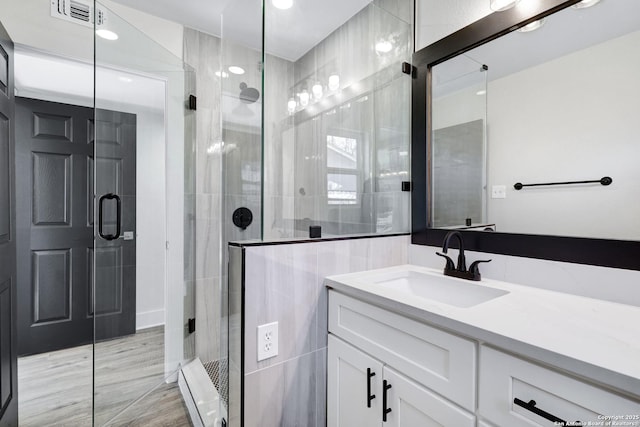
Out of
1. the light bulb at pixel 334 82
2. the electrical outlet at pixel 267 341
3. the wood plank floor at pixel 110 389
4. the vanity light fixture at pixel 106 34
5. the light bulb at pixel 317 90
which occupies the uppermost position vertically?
the vanity light fixture at pixel 106 34

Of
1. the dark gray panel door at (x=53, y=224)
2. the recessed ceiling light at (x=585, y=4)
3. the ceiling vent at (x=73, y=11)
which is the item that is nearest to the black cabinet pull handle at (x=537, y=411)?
the recessed ceiling light at (x=585, y=4)

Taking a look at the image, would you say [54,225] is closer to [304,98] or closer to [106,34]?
[106,34]

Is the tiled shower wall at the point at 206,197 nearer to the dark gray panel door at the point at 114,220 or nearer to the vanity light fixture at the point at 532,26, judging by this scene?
the dark gray panel door at the point at 114,220

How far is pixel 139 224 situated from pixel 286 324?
1.30 meters

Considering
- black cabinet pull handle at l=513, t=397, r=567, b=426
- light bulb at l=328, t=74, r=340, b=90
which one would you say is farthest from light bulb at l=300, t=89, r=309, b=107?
black cabinet pull handle at l=513, t=397, r=567, b=426

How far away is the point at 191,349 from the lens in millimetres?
2121

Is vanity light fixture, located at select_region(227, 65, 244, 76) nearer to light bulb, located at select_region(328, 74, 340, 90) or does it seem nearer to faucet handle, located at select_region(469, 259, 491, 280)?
light bulb, located at select_region(328, 74, 340, 90)

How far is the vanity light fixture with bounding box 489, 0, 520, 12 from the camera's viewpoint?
1.17 m

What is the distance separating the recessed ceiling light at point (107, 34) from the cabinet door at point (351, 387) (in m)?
2.03

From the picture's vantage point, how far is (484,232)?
1.27 meters

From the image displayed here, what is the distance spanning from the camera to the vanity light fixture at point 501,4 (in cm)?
117

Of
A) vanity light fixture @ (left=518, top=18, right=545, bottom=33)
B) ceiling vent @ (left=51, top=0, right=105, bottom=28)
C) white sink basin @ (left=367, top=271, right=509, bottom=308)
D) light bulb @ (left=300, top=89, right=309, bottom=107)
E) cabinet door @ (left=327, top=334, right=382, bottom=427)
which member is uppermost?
ceiling vent @ (left=51, top=0, right=105, bottom=28)

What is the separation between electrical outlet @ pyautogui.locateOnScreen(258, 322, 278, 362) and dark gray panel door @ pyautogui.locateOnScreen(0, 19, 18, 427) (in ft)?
4.31

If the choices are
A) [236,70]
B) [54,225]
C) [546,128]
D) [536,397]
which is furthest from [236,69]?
[54,225]
